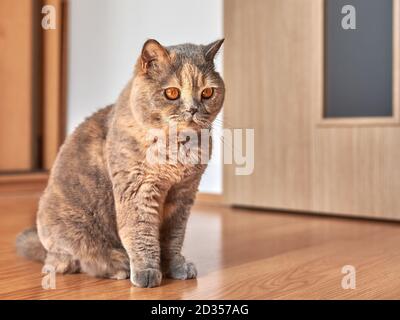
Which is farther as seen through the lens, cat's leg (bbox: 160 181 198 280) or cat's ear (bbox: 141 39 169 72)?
cat's leg (bbox: 160 181 198 280)

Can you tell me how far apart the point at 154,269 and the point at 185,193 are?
19cm

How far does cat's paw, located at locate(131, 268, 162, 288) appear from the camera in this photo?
1101 mm

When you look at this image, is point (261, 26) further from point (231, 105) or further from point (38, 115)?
point (38, 115)

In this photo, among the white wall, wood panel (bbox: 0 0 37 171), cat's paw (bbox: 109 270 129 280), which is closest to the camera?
cat's paw (bbox: 109 270 129 280)

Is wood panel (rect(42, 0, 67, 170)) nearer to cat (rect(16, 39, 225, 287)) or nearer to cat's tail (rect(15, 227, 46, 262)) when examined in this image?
cat's tail (rect(15, 227, 46, 262))

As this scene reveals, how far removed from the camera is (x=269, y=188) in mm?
2334

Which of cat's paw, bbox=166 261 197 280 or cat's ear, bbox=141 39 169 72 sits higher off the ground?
cat's ear, bbox=141 39 169 72

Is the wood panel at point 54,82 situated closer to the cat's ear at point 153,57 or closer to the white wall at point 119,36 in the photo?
the white wall at point 119,36

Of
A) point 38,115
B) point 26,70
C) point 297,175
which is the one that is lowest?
point 297,175

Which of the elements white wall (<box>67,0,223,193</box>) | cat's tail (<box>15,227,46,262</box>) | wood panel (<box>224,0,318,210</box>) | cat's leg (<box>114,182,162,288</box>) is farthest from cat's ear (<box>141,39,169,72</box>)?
wood panel (<box>224,0,318,210</box>)

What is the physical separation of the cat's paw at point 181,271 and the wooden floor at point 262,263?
0.08 feet

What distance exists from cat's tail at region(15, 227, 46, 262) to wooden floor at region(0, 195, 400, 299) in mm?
23

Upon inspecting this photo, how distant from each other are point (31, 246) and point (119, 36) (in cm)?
162
